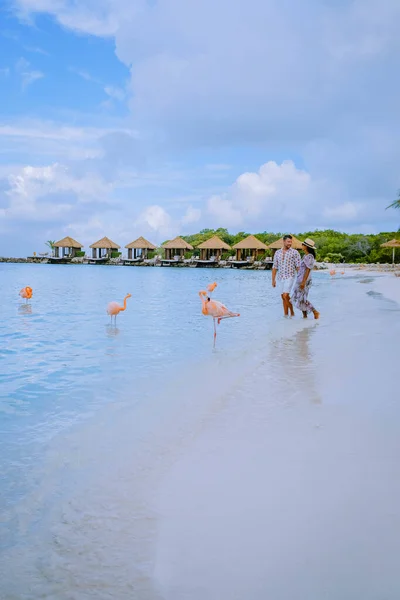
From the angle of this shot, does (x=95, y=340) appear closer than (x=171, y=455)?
No

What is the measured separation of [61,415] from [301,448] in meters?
1.96

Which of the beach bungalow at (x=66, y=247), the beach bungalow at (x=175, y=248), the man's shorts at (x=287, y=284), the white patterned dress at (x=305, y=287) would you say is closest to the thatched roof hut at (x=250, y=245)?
the beach bungalow at (x=175, y=248)

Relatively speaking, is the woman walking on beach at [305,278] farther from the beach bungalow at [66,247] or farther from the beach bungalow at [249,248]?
the beach bungalow at [66,247]

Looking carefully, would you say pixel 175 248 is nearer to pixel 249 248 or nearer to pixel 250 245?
pixel 249 248

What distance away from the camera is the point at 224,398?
4.34 metres

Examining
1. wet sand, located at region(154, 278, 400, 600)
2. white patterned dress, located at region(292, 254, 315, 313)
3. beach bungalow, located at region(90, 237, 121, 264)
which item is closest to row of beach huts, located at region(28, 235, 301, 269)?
beach bungalow, located at region(90, 237, 121, 264)

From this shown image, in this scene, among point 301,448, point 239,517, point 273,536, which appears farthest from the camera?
point 301,448

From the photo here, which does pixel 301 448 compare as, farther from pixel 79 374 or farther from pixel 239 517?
pixel 79 374

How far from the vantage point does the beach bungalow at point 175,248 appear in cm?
6341

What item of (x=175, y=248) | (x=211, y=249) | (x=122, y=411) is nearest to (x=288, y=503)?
(x=122, y=411)

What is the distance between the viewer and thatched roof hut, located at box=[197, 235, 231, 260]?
197 feet

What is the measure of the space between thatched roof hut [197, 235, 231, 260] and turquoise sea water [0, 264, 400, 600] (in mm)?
51157

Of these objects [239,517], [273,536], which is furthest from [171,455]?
[273,536]

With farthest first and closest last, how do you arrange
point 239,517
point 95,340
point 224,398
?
1. point 95,340
2. point 224,398
3. point 239,517
